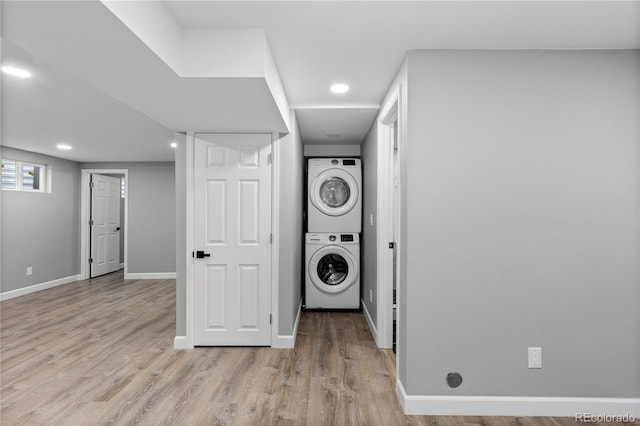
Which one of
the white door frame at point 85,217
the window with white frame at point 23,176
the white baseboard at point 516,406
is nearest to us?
the white baseboard at point 516,406

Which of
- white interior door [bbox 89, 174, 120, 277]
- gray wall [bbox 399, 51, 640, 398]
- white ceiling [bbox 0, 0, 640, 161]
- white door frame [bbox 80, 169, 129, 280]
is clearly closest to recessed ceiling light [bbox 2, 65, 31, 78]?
white ceiling [bbox 0, 0, 640, 161]

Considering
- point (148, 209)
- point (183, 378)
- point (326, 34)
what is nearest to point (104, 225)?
point (148, 209)

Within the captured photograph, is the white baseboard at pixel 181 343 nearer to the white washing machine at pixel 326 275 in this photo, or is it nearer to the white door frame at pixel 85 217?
the white washing machine at pixel 326 275

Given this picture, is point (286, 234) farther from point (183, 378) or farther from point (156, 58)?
point (156, 58)

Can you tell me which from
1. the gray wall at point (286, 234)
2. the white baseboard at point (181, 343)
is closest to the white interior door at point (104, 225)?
the white baseboard at point (181, 343)

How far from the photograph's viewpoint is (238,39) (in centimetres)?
186

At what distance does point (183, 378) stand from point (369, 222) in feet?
7.80

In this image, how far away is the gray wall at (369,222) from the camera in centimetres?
348

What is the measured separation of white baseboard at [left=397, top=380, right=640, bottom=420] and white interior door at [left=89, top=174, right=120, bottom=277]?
259 inches

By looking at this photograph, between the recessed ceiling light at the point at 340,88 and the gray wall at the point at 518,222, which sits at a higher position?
the recessed ceiling light at the point at 340,88

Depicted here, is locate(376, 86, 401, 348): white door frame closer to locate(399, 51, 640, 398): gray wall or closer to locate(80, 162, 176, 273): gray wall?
locate(399, 51, 640, 398): gray wall

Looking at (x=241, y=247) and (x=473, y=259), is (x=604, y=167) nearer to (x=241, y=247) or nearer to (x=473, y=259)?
(x=473, y=259)

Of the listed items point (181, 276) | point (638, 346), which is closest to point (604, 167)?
point (638, 346)

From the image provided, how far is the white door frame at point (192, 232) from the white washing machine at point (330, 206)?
1.32 meters
